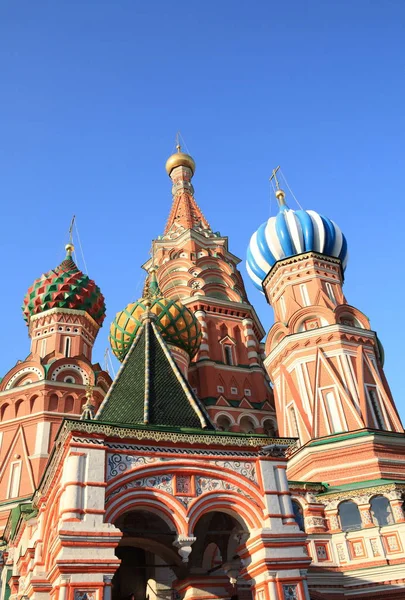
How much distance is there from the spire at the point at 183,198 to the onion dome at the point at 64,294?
23.4 ft

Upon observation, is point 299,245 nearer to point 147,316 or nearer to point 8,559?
point 147,316

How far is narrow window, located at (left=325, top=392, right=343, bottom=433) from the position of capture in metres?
14.9

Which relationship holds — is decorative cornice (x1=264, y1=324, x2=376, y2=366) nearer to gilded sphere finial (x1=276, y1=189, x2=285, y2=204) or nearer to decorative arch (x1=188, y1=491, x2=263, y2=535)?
gilded sphere finial (x1=276, y1=189, x2=285, y2=204)

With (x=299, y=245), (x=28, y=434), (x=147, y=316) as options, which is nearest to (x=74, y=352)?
(x=28, y=434)

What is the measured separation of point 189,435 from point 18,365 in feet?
43.3

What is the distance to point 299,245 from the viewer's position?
19141 mm

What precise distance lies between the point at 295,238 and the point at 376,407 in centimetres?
632

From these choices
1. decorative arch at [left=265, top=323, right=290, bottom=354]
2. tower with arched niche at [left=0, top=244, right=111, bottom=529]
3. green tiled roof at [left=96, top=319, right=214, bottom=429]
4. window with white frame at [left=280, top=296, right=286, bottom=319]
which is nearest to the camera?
green tiled roof at [left=96, top=319, right=214, bottom=429]

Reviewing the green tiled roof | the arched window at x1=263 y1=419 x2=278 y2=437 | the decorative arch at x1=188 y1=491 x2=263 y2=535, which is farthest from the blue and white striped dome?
the decorative arch at x1=188 y1=491 x2=263 y2=535

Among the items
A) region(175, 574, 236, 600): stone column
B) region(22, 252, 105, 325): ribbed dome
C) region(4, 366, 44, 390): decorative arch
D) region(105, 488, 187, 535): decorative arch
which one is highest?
region(22, 252, 105, 325): ribbed dome

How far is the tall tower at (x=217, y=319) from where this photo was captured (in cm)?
2061

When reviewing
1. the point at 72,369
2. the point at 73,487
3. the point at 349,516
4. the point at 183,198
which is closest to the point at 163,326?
the point at 72,369

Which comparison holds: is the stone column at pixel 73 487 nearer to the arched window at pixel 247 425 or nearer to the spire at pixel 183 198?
the arched window at pixel 247 425

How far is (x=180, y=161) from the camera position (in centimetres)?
3353
